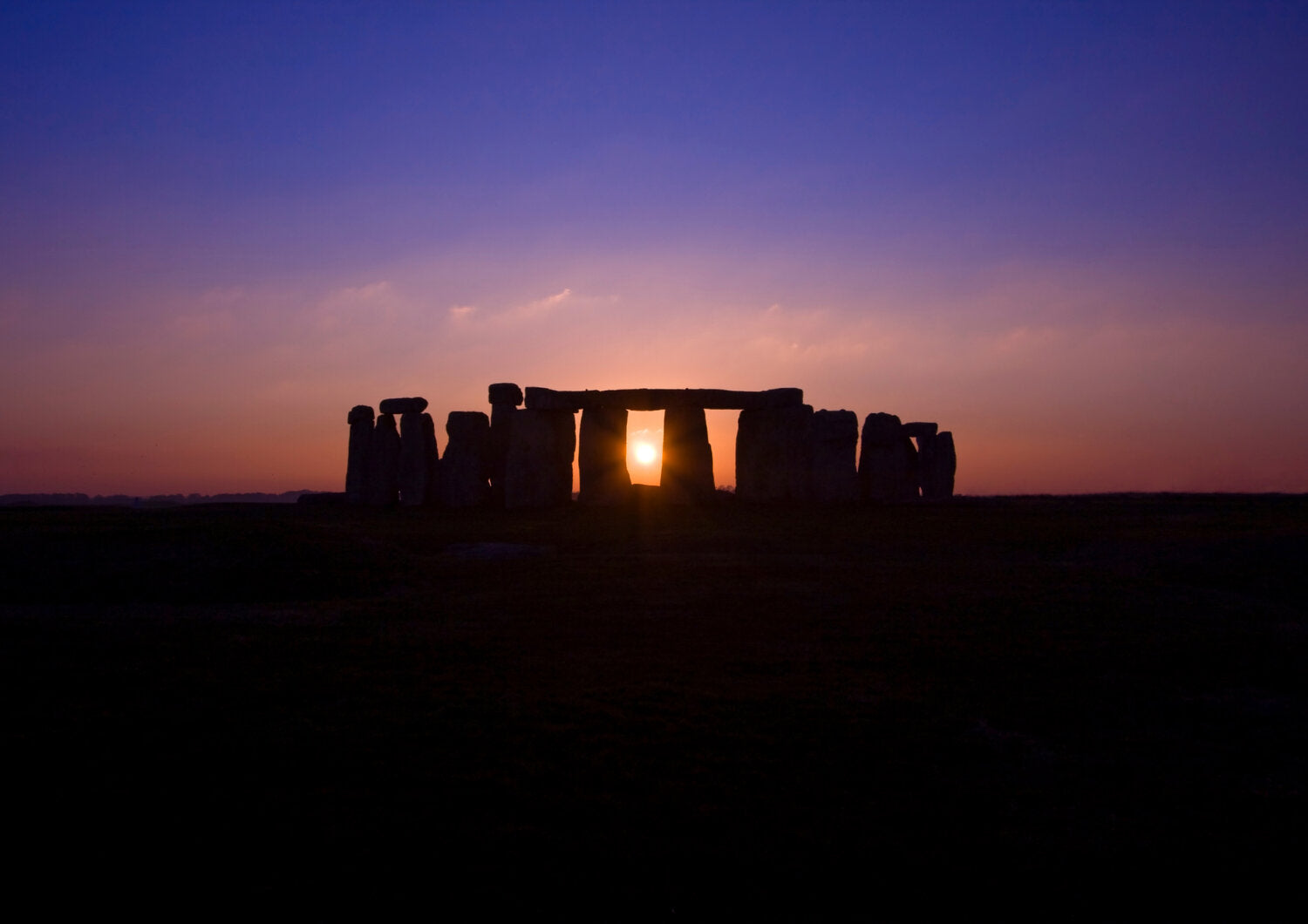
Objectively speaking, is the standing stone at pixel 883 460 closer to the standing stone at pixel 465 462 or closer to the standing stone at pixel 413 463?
the standing stone at pixel 465 462

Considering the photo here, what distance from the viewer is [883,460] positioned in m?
21.8

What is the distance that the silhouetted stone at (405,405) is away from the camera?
21.8m

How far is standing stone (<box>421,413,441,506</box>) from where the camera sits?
21844mm

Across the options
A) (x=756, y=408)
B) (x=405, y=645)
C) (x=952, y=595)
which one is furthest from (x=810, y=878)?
(x=756, y=408)

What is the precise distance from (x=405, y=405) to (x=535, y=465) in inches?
148

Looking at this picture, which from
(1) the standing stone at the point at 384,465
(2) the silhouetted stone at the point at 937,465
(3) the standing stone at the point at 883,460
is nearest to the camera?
(3) the standing stone at the point at 883,460

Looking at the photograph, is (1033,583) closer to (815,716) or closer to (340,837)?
(815,716)

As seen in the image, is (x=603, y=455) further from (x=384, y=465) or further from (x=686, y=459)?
(x=384, y=465)

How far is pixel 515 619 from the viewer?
7.04 metres

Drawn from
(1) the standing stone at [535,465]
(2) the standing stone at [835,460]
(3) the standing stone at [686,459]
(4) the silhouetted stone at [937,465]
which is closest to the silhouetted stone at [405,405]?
(1) the standing stone at [535,465]

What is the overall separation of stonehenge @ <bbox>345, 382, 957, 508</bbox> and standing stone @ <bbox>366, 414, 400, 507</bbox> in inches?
0.8

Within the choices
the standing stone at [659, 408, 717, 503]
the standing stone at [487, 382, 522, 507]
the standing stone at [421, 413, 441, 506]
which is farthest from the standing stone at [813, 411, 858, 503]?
the standing stone at [421, 413, 441, 506]

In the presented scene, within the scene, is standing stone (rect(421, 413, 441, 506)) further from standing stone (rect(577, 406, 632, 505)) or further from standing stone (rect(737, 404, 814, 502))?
standing stone (rect(737, 404, 814, 502))

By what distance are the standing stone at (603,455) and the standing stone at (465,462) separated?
2487 mm
